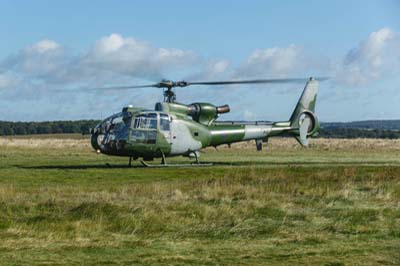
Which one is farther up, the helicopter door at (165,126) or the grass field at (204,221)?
the helicopter door at (165,126)

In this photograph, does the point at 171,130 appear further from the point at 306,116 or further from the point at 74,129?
the point at 74,129

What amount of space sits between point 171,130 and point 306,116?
10.9 metres

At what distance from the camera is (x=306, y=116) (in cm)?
4312

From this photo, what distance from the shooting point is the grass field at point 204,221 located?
12.1 m

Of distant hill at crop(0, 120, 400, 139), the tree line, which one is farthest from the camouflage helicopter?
the tree line

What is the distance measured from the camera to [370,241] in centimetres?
1354

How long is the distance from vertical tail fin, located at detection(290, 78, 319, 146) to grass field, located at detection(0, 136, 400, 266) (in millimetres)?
15049

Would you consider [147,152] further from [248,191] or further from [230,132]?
[248,191]

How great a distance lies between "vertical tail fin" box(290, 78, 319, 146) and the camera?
139ft

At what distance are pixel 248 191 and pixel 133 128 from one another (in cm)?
1308

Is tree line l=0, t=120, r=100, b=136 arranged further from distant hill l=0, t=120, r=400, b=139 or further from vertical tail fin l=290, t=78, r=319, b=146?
vertical tail fin l=290, t=78, r=319, b=146

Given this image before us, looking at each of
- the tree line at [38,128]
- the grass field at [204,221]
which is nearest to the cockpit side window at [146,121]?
the grass field at [204,221]

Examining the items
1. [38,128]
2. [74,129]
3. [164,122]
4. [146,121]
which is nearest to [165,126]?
[164,122]

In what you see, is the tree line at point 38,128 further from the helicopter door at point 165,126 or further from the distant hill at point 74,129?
the helicopter door at point 165,126
